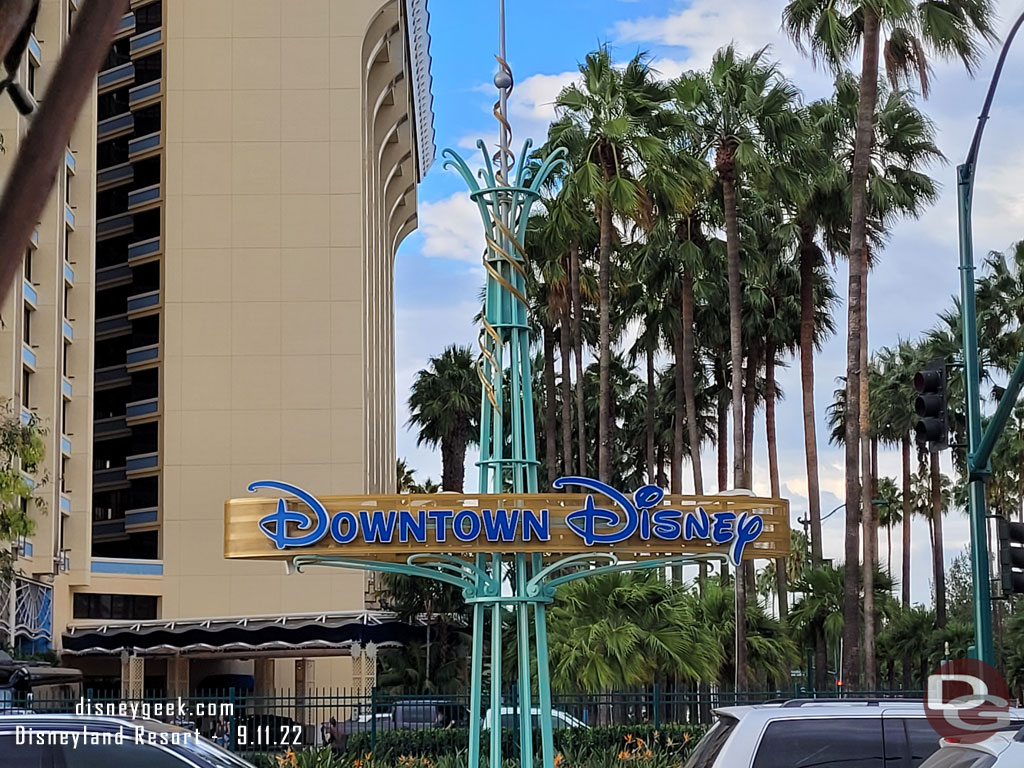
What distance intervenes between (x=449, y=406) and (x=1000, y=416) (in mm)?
48010

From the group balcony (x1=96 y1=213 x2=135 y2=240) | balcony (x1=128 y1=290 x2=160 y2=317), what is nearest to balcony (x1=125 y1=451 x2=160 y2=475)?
A: balcony (x1=128 y1=290 x2=160 y2=317)

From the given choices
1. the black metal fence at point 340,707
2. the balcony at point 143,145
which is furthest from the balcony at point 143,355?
the black metal fence at point 340,707

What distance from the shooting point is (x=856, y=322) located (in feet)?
96.5

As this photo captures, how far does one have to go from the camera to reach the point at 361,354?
54469mm

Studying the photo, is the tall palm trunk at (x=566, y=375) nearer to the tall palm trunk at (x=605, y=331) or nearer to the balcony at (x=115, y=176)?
the tall palm trunk at (x=605, y=331)

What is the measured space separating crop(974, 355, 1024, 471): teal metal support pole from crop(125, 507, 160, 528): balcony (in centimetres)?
4240

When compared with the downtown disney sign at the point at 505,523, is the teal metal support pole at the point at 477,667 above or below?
below

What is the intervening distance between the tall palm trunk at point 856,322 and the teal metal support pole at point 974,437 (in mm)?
10130

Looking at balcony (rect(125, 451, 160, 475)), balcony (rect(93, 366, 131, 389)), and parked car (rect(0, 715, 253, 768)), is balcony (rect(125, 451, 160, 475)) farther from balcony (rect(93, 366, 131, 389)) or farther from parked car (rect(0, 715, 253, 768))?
parked car (rect(0, 715, 253, 768))

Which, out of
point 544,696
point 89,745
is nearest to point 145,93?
point 544,696

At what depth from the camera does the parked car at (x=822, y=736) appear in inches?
347

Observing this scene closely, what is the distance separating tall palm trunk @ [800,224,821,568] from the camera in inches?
1604

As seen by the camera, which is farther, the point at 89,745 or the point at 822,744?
the point at 89,745

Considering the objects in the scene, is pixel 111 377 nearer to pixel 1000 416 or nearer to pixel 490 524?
pixel 490 524
